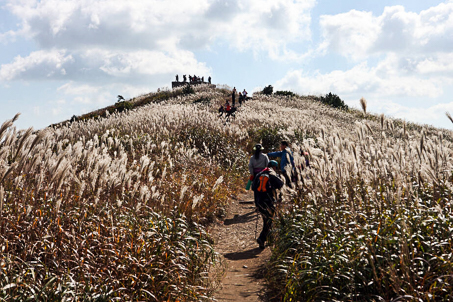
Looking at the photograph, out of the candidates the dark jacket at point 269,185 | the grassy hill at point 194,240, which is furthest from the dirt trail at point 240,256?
the dark jacket at point 269,185

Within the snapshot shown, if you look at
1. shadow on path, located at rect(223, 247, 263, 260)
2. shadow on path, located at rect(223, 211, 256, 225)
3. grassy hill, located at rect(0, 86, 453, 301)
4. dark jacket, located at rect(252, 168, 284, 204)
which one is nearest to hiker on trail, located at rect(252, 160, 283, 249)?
dark jacket, located at rect(252, 168, 284, 204)

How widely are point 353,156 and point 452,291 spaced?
86.1 inches

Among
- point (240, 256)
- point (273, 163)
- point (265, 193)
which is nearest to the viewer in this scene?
point (240, 256)

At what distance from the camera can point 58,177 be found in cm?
396

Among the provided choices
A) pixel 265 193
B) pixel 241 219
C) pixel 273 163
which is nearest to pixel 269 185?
pixel 265 193

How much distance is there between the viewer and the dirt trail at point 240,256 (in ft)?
17.6

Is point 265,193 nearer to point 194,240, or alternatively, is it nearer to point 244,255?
point 244,255

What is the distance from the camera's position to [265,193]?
7.64 m

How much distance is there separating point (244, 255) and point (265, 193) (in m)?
1.44

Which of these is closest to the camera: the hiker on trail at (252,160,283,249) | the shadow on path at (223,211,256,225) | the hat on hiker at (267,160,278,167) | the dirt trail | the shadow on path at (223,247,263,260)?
the dirt trail

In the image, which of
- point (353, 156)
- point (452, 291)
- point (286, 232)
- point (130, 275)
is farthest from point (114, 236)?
point (452, 291)

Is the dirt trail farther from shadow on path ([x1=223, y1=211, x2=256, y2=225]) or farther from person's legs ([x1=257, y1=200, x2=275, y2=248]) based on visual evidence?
person's legs ([x1=257, y1=200, x2=275, y2=248])

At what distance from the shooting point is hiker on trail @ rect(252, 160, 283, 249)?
24.1ft

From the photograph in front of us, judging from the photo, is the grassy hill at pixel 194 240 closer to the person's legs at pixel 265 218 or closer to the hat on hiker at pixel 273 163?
the person's legs at pixel 265 218
